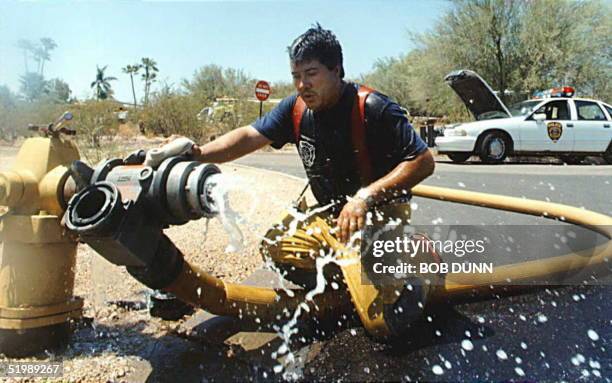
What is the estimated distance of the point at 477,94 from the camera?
11.7 m

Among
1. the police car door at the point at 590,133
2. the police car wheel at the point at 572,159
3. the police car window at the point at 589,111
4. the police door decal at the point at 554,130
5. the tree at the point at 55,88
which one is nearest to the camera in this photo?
Answer: the tree at the point at 55,88

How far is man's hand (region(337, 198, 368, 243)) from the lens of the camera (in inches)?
75.9

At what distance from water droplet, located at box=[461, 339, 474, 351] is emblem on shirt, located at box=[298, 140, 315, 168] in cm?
109

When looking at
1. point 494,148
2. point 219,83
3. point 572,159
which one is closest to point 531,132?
point 494,148

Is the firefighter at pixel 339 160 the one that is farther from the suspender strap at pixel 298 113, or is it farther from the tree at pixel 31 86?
the tree at pixel 31 86

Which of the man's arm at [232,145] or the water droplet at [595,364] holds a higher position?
the man's arm at [232,145]

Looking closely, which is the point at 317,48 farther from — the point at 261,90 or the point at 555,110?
the point at 261,90

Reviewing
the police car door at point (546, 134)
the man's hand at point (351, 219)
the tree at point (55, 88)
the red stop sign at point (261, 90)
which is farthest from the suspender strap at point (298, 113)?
the red stop sign at point (261, 90)

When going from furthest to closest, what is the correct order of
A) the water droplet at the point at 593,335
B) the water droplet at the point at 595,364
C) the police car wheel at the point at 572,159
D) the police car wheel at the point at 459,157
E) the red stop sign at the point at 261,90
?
the red stop sign at the point at 261,90 < the police car wheel at the point at 572,159 < the police car wheel at the point at 459,157 < the water droplet at the point at 593,335 < the water droplet at the point at 595,364

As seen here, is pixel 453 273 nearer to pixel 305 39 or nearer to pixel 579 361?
pixel 579 361

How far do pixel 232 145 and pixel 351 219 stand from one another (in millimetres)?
933

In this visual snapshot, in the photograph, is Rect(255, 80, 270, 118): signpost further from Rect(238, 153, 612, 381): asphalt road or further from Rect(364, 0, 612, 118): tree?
Rect(238, 153, 612, 381): asphalt road

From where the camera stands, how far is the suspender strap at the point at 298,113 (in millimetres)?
2541

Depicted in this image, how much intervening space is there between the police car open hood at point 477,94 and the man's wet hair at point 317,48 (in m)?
9.27
